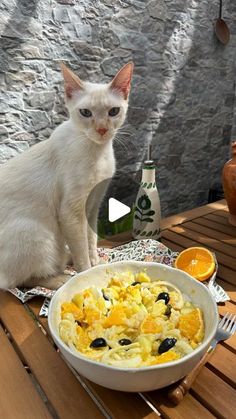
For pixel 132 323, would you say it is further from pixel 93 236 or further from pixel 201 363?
pixel 93 236

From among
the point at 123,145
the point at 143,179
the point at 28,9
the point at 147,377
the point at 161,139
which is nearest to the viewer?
the point at 147,377

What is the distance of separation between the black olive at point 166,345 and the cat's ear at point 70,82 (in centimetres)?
84

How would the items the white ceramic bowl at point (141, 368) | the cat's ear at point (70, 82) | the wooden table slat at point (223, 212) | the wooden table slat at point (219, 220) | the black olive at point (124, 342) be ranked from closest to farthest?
1. the white ceramic bowl at point (141, 368)
2. the black olive at point (124, 342)
3. the cat's ear at point (70, 82)
4. the wooden table slat at point (219, 220)
5. the wooden table slat at point (223, 212)

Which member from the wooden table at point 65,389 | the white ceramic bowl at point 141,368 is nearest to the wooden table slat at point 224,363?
the wooden table at point 65,389

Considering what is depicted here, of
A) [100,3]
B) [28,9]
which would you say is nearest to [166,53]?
[100,3]

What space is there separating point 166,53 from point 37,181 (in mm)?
1928

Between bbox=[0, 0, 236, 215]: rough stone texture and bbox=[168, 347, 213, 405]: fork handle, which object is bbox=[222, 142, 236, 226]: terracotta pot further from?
bbox=[0, 0, 236, 215]: rough stone texture

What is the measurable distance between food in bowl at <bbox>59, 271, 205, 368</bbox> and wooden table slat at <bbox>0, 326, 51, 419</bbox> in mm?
142

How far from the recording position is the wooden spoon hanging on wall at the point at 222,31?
2.75m

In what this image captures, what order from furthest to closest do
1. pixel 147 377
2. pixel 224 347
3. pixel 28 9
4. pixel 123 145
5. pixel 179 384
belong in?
pixel 123 145
pixel 28 9
pixel 224 347
pixel 179 384
pixel 147 377

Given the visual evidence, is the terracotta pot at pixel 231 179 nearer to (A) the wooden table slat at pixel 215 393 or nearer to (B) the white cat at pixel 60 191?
(B) the white cat at pixel 60 191

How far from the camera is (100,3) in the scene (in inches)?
82.7

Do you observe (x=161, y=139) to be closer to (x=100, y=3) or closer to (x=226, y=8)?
(x=100, y=3)

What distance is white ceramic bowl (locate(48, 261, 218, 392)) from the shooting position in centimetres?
52
